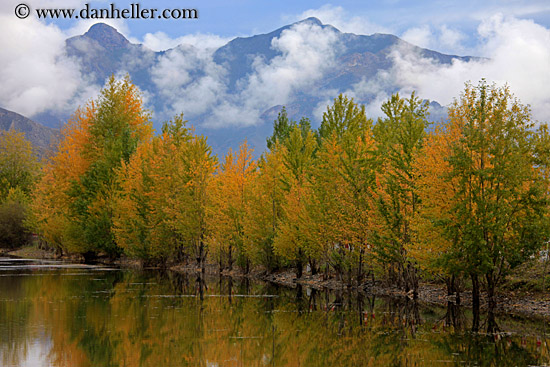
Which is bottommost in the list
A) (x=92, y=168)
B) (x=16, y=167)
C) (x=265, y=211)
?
(x=265, y=211)

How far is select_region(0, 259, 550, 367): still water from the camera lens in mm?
17141

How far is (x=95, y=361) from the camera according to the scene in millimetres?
16891

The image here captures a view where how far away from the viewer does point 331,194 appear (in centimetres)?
3534

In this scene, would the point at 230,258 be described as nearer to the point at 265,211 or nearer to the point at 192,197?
the point at 192,197

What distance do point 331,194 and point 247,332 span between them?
1514 cm

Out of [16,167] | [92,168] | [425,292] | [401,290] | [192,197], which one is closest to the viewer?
[425,292]

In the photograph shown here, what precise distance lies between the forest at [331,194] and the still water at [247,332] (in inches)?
112

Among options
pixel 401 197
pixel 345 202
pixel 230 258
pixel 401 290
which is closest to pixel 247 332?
pixel 401 197

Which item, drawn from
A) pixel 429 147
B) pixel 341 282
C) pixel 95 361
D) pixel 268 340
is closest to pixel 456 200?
pixel 429 147

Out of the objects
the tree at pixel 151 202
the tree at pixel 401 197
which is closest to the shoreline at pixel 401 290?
the tree at pixel 401 197

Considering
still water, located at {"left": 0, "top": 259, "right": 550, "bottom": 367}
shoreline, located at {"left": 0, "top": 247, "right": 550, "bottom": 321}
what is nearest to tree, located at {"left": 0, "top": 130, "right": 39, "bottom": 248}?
shoreline, located at {"left": 0, "top": 247, "right": 550, "bottom": 321}

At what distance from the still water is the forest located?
2.85 meters

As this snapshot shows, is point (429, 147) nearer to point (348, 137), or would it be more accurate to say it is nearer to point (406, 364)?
point (348, 137)

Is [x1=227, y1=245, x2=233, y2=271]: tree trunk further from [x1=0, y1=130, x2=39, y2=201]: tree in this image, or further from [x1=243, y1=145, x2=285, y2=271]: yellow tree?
[x1=0, y1=130, x2=39, y2=201]: tree
